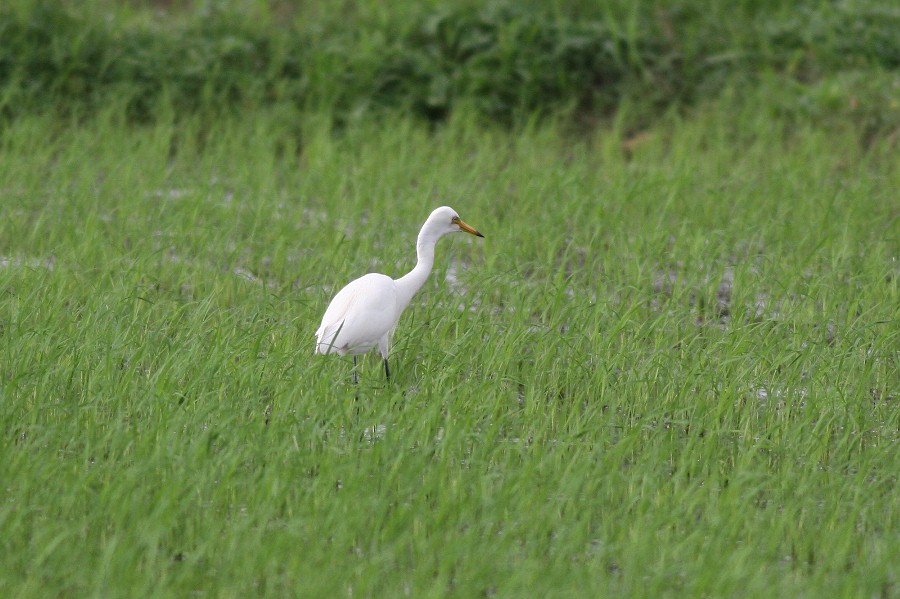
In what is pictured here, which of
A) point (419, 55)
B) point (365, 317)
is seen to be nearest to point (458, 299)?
point (365, 317)

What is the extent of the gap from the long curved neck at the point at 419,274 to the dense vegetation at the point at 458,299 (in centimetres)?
23

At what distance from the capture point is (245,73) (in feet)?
31.7

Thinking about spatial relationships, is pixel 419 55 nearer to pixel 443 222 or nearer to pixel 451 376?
pixel 443 222

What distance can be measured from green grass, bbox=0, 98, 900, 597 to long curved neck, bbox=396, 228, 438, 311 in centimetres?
26

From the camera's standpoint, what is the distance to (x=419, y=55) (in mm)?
9656

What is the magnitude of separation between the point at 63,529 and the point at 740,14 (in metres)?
8.64

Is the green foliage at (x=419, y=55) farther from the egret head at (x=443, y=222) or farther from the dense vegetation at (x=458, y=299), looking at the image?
the egret head at (x=443, y=222)

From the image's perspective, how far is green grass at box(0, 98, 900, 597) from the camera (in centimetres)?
375

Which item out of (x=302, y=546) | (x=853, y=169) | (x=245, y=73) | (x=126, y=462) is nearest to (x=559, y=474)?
(x=302, y=546)

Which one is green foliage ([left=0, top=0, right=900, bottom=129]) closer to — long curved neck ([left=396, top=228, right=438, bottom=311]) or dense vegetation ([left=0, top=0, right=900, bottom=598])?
dense vegetation ([left=0, top=0, right=900, bottom=598])

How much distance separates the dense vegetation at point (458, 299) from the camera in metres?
3.83

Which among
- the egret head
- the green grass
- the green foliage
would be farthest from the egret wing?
the green foliage

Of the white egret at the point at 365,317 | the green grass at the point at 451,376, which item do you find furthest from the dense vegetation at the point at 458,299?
the white egret at the point at 365,317

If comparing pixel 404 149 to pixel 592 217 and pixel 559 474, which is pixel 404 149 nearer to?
pixel 592 217
